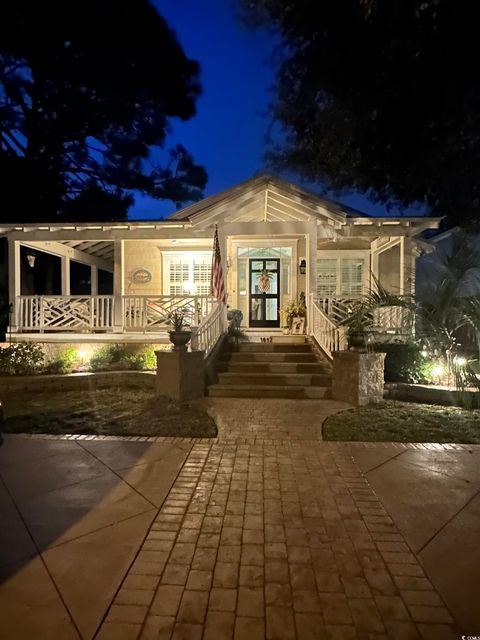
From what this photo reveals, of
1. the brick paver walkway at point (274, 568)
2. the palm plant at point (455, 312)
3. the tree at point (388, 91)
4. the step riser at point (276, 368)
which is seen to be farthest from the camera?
the tree at point (388, 91)

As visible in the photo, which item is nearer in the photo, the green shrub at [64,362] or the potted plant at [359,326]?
the potted plant at [359,326]

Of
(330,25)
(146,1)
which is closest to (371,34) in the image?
(330,25)

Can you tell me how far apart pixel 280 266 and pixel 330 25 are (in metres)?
6.52

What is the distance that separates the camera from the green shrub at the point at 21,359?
31.2 feet

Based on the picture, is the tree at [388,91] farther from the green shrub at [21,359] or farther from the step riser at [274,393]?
the green shrub at [21,359]

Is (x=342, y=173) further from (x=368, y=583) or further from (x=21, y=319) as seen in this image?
(x=368, y=583)

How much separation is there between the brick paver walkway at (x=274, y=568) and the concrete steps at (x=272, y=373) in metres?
3.35

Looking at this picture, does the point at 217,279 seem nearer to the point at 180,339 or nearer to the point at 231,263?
the point at 231,263

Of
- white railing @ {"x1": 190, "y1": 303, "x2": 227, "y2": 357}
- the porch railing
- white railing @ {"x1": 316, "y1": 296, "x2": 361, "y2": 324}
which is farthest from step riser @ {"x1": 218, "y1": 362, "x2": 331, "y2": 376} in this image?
the porch railing

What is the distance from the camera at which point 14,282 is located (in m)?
11.7

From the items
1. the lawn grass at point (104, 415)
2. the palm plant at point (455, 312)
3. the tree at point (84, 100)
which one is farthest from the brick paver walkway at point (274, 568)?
the tree at point (84, 100)

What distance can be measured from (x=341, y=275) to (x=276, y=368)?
20.6 ft

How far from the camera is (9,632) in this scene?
7.12 feet

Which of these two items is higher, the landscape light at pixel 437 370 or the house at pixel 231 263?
the house at pixel 231 263
